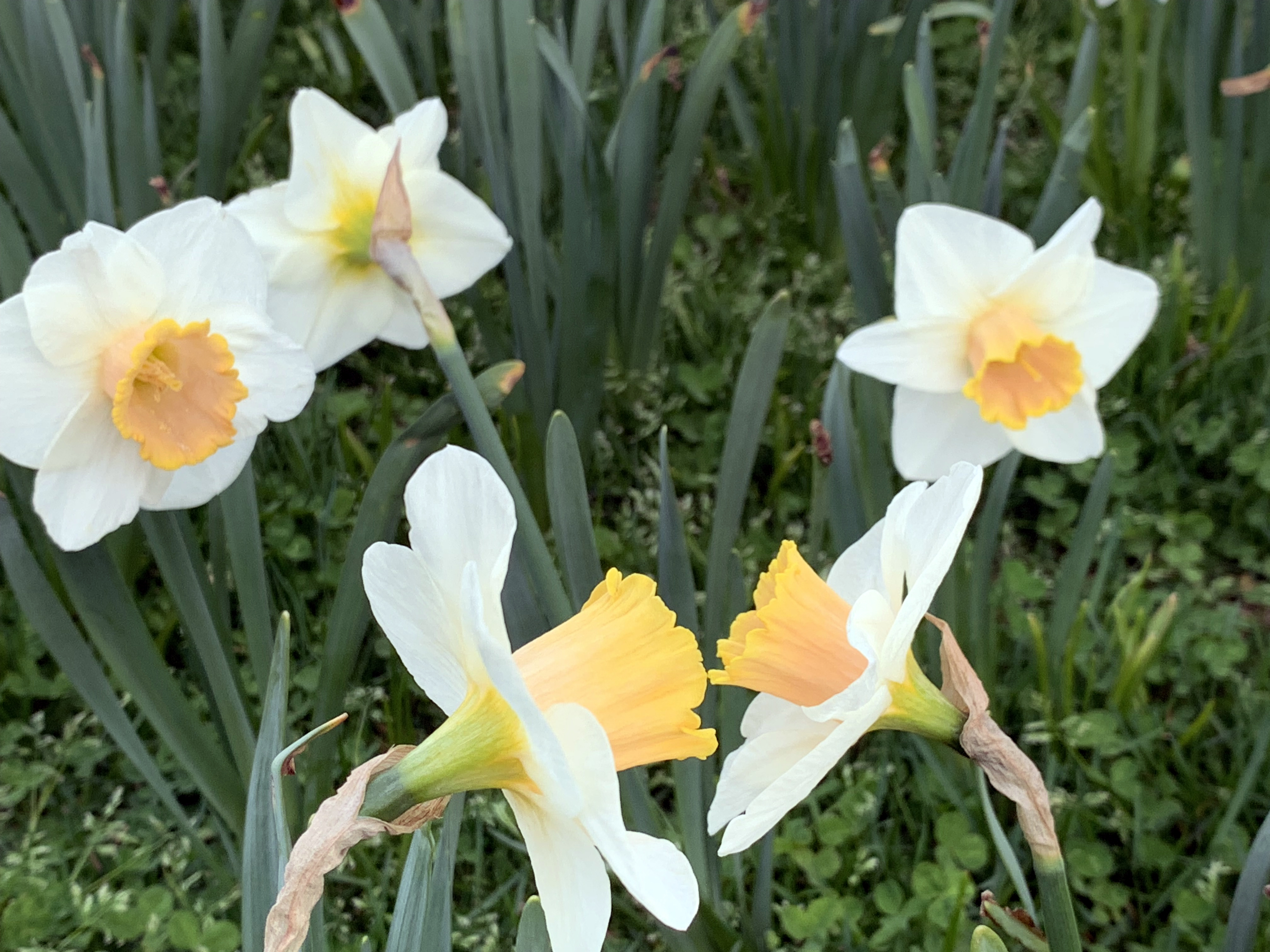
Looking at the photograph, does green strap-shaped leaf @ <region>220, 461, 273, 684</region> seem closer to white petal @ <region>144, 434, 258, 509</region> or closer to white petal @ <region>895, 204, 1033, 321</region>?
white petal @ <region>144, 434, 258, 509</region>

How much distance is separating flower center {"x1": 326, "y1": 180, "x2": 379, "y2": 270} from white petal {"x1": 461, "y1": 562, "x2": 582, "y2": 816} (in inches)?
32.2

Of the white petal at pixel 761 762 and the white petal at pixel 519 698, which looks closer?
the white petal at pixel 519 698

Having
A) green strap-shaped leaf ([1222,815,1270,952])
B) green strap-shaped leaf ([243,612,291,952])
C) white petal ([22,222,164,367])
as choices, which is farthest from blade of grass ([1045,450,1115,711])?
white petal ([22,222,164,367])

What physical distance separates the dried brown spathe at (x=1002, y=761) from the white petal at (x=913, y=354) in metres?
0.58

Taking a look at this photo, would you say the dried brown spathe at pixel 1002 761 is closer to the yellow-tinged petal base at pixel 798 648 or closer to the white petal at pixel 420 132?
the yellow-tinged petal base at pixel 798 648

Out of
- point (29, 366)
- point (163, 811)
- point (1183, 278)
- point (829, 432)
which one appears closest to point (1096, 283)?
point (829, 432)

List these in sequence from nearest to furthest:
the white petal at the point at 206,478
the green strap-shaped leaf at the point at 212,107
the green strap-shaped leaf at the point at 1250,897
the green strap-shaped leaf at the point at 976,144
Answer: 1. the green strap-shaped leaf at the point at 1250,897
2. the white petal at the point at 206,478
3. the green strap-shaped leaf at the point at 976,144
4. the green strap-shaped leaf at the point at 212,107

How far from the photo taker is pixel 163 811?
5.05 feet

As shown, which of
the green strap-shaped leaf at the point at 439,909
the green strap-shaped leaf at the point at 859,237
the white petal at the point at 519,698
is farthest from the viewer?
the green strap-shaped leaf at the point at 859,237

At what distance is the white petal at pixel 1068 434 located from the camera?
4.66ft

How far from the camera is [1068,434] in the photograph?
1435 millimetres

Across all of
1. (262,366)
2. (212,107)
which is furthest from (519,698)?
(212,107)

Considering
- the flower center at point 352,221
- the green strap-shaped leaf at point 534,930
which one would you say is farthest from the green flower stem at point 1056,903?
the flower center at point 352,221

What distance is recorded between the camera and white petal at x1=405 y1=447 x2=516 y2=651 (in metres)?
0.72
